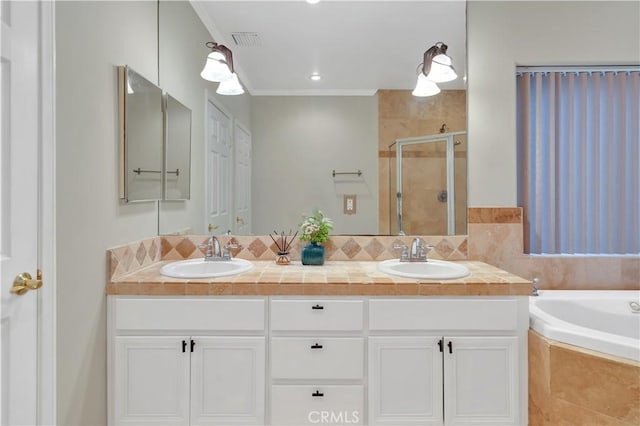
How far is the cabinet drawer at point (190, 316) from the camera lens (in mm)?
1616

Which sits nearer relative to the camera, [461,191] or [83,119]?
[83,119]

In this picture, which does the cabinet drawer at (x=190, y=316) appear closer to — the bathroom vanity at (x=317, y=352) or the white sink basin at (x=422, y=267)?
the bathroom vanity at (x=317, y=352)

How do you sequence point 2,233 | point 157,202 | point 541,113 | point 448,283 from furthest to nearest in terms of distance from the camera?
point 541,113, point 157,202, point 448,283, point 2,233

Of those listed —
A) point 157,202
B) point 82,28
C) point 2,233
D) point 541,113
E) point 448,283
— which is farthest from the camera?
point 541,113

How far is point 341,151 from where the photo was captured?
2182 mm

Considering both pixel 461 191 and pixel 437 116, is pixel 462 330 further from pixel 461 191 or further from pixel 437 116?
pixel 437 116

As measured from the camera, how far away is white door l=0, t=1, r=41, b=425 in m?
1.10

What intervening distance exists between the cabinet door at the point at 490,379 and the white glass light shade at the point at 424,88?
1.42 m

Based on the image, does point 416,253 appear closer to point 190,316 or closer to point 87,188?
point 190,316

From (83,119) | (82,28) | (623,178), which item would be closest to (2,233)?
(83,119)

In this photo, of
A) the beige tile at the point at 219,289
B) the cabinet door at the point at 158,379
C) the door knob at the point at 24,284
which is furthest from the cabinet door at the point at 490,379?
the door knob at the point at 24,284

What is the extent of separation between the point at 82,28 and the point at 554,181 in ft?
8.62

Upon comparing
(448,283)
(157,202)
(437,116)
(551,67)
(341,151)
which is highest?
(551,67)

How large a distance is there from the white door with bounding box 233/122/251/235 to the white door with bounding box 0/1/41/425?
1083 mm
